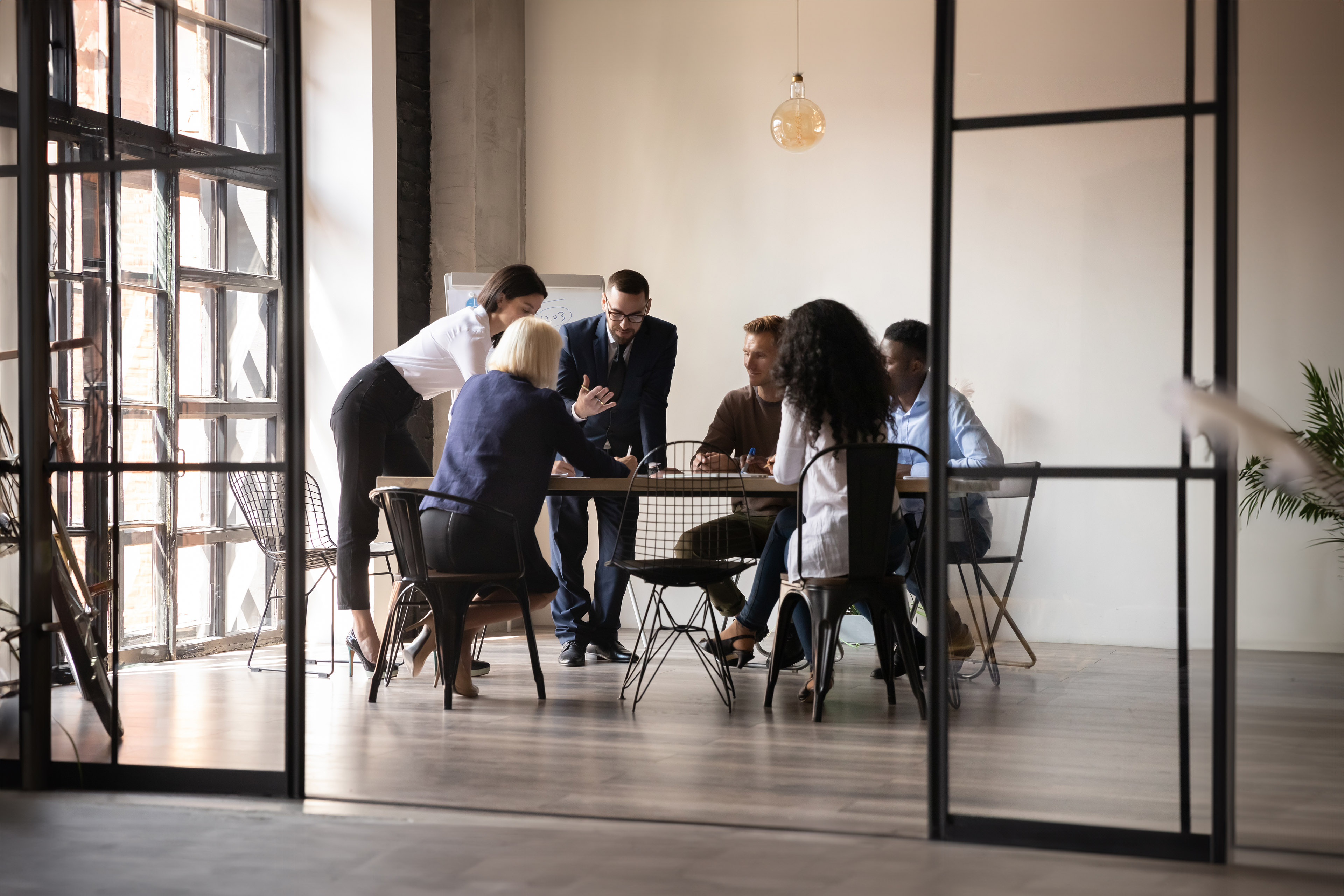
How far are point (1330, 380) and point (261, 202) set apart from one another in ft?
16.0

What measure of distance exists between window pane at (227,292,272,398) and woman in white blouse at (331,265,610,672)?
481 mm

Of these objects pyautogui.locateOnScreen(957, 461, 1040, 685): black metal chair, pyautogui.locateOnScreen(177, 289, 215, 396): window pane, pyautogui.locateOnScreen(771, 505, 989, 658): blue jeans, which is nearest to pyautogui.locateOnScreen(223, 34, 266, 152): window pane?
pyautogui.locateOnScreen(177, 289, 215, 396): window pane

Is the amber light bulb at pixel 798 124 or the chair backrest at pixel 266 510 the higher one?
the amber light bulb at pixel 798 124

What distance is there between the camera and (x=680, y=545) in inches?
214

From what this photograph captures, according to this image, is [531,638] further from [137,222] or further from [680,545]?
[137,222]

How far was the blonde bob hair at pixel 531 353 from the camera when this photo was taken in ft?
15.0

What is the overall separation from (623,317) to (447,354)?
82 cm

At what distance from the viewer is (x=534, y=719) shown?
4.30m

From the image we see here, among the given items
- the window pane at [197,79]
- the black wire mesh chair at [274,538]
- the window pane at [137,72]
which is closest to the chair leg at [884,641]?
the black wire mesh chair at [274,538]

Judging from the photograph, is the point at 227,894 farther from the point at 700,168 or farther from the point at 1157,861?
the point at 700,168

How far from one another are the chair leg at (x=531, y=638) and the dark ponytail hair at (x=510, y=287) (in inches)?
48.6

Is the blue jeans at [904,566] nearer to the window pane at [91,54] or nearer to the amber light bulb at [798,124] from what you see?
the amber light bulb at [798,124]

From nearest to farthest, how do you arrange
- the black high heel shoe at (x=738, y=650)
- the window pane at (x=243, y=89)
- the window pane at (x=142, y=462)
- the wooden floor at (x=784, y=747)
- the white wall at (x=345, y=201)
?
the wooden floor at (x=784, y=747), the window pane at (x=142, y=462), the black high heel shoe at (x=738, y=650), the window pane at (x=243, y=89), the white wall at (x=345, y=201)

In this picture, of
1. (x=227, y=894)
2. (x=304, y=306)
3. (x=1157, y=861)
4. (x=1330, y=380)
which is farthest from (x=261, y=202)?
(x=1330, y=380)
